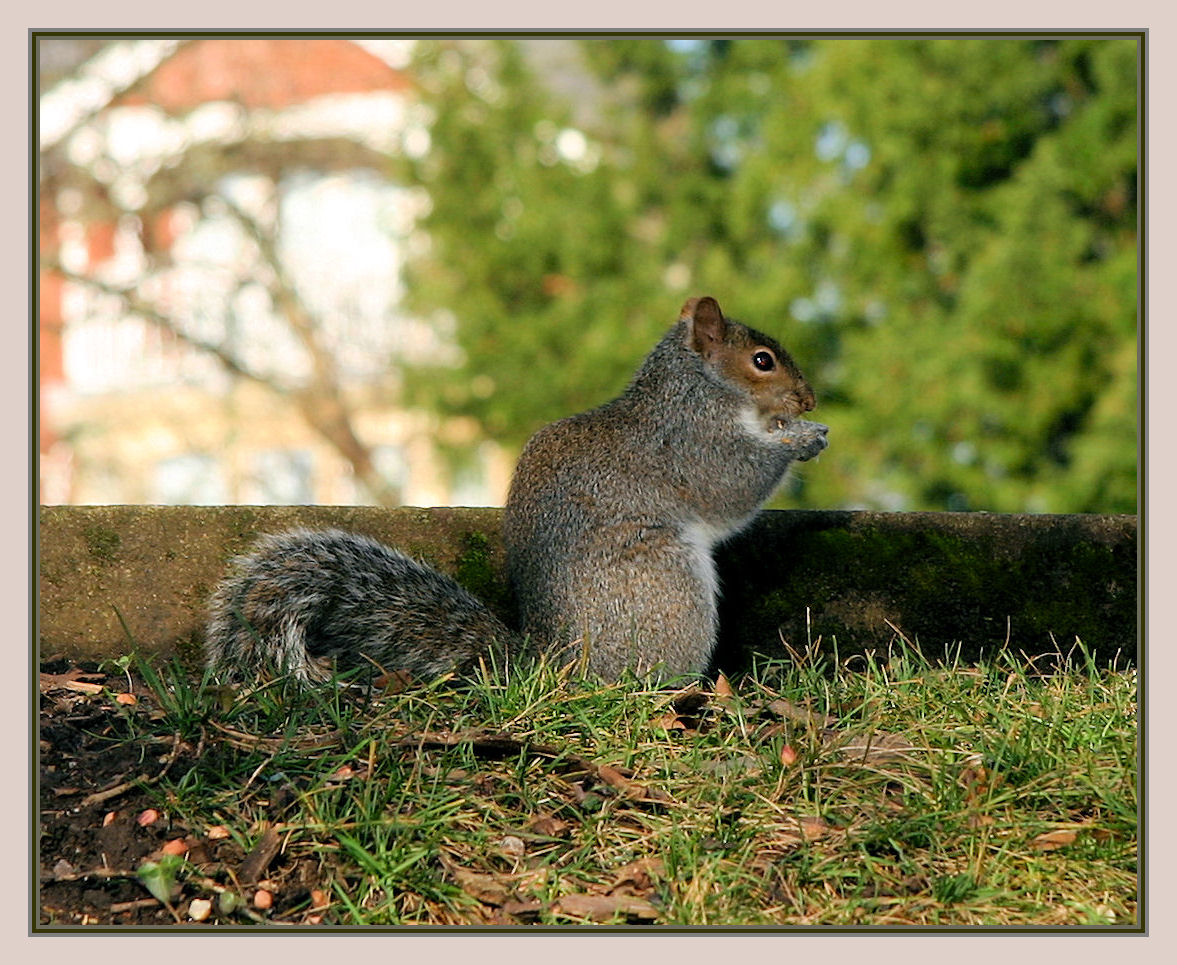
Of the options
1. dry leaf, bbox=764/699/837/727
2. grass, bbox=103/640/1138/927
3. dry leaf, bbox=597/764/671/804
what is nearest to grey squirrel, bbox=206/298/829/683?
grass, bbox=103/640/1138/927

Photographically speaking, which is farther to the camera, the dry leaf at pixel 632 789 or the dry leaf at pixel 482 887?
the dry leaf at pixel 632 789

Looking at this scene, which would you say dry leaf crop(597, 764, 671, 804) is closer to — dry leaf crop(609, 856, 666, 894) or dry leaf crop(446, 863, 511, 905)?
dry leaf crop(609, 856, 666, 894)

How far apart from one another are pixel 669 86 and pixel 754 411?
5384 mm

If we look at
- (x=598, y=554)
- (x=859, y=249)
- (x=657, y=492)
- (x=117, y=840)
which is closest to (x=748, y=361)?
(x=657, y=492)

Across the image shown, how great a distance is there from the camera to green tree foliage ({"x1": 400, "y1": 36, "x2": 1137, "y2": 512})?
21.9 ft

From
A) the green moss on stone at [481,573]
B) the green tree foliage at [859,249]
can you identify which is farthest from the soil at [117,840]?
the green tree foliage at [859,249]

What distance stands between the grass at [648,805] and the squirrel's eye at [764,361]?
964 mm

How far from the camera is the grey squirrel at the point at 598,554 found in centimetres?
313

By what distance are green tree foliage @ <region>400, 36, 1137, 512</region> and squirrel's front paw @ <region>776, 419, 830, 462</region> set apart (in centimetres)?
292

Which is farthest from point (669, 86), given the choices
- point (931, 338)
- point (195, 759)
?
point (195, 759)

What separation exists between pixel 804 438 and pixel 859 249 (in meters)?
3.87

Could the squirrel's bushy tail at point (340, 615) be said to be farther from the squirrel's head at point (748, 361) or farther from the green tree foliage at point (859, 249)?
the green tree foliage at point (859, 249)

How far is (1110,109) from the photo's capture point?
666cm

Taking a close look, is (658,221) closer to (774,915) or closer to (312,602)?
(312,602)
